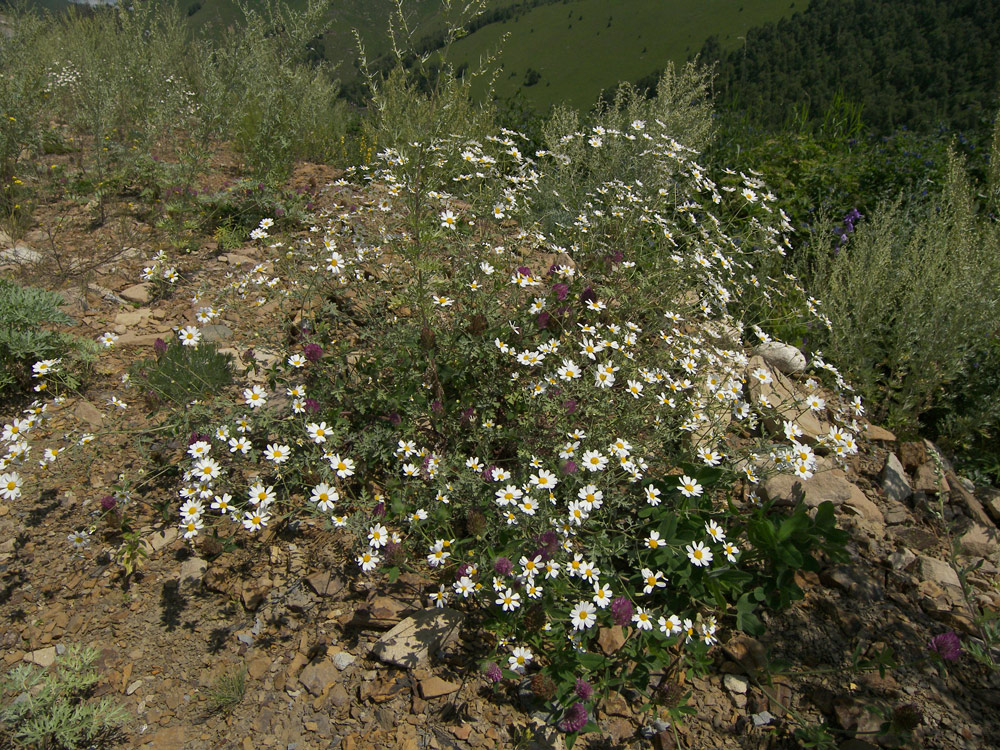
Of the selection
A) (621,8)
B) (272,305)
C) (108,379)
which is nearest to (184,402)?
(108,379)

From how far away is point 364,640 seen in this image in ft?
7.52

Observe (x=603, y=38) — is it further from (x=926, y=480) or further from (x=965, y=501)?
(x=965, y=501)

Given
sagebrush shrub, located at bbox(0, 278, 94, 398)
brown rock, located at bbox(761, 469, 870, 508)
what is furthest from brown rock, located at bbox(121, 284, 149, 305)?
brown rock, located at bbox(761, 469, 870, 508)

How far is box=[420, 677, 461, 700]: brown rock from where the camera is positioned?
2096 mm

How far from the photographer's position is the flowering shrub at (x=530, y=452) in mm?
2170

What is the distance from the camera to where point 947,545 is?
287cm

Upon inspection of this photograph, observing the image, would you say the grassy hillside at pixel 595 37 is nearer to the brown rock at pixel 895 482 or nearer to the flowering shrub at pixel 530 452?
the flowering shrub at pixel 530 452

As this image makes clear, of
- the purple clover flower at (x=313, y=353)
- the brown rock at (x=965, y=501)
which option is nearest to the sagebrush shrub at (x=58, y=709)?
the purple clover flower at (x=313, y=353)

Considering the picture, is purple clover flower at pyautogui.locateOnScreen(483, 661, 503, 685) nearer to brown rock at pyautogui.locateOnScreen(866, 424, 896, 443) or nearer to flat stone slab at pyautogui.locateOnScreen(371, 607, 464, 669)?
flat stone slab at pyautogui.locateOnScreen(371, 607, 464, 669)

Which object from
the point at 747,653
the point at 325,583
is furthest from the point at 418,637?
the point at 747,653

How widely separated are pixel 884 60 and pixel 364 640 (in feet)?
111

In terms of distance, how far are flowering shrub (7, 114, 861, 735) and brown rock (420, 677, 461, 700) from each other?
0.22 metres

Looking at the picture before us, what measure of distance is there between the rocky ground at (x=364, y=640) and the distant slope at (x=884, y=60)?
12.6 meters

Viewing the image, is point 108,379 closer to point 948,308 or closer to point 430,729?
point 430,729
